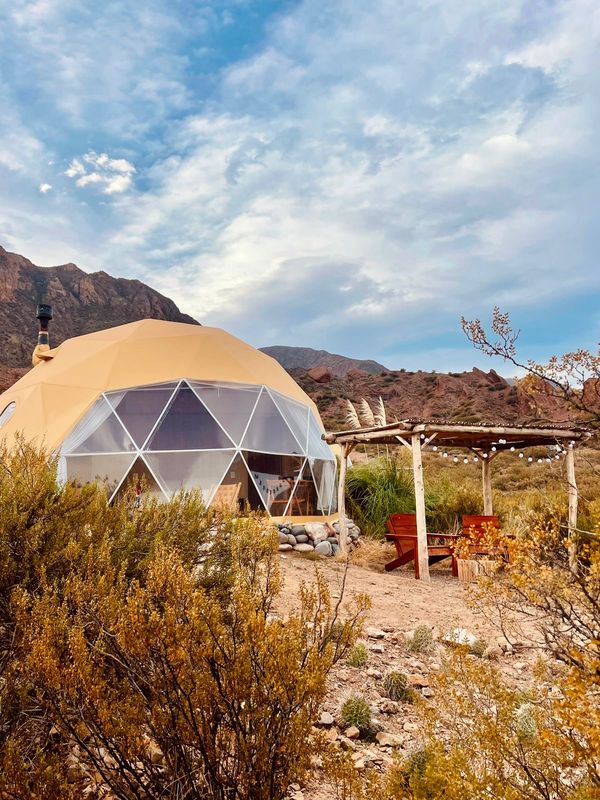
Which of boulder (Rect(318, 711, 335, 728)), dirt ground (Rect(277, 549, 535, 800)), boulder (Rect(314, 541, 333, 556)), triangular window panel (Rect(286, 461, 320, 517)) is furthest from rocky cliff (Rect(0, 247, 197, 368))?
boulder (Rect(318, 711, 335, 728))

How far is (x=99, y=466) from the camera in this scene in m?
11.8

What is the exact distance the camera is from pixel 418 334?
22406 mm

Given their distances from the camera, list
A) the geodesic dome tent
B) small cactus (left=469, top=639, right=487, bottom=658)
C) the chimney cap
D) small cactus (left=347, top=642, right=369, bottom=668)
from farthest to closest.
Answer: the chimney cap, the geodesic dome tent, small cactus (left=469, top=639, right=487, bottom=658), small cactus (left=347, top=642, right=369, bottom=668)

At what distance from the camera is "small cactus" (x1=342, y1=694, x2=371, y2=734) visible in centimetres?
420

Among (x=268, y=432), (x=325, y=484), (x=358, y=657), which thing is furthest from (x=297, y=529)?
(x=358, y=657)

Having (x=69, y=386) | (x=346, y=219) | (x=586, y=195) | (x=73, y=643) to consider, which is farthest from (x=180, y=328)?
(x=73, y=643)

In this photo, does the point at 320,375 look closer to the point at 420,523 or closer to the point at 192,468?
the point at 192,468

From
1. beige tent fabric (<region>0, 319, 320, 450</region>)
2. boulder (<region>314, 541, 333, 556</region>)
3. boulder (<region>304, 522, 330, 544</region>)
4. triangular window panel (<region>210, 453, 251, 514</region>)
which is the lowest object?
boulder (<region>314, 541, 333, 556</region>)

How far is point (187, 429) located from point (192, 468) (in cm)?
92

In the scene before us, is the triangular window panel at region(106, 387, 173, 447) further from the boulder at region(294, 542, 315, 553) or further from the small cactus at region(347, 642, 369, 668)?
the small cactus at region(347, 642, 369, 668)

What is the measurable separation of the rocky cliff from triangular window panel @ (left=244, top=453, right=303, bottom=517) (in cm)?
3550

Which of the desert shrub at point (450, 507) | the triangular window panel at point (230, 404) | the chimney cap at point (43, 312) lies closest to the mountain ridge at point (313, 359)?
the chimney cap at point (43, 312)

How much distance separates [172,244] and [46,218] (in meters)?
4.36

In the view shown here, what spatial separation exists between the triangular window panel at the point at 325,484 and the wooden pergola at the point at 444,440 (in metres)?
1.79
